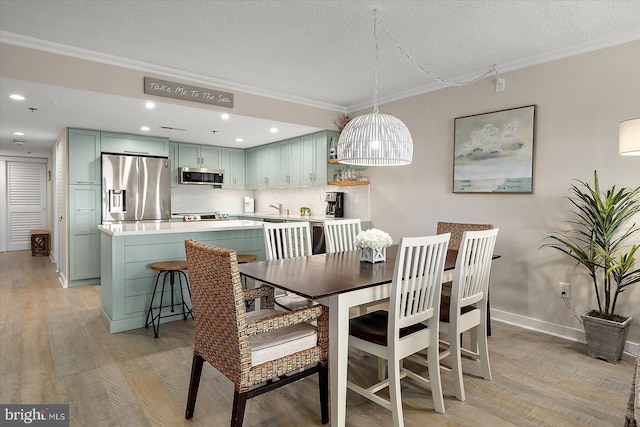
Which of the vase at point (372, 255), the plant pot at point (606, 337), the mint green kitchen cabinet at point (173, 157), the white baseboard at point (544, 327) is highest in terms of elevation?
the mint green kitchen cabinet at point (173, 157)

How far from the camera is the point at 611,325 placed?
2.71m

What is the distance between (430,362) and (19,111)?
4860 mm

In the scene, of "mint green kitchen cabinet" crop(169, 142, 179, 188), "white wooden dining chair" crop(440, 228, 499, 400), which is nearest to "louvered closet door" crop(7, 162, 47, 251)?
"mint green kitchen cabinet" crop(169, 142, 179, 188)

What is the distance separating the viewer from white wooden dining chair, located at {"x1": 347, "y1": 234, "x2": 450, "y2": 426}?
1863 millimetres

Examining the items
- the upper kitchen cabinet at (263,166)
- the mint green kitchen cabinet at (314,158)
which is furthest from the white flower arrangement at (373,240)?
the upper kitchen cabinet at (263,166)

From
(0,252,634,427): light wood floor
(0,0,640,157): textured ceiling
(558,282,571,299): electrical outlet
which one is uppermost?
(0,0,640,157): textured ceiling

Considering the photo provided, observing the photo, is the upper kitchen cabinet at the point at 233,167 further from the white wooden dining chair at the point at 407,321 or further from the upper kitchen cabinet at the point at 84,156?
the white wooden dining chair at the point at 407,321

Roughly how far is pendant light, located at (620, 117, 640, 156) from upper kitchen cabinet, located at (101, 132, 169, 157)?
5.54m

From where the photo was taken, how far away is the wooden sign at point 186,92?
11.9ft

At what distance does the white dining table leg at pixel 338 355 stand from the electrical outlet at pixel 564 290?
2414 millimetres

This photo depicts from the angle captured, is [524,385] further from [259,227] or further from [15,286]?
[15,286]

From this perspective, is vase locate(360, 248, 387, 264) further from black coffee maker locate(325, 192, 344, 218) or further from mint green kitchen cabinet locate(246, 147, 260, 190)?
mint green kitchen cabinet locate(246, 147, 260, 190)

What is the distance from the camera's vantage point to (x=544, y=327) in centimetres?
336

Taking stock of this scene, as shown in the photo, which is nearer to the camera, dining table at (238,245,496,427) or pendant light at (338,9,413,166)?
dining table at (238,245,496,427)
